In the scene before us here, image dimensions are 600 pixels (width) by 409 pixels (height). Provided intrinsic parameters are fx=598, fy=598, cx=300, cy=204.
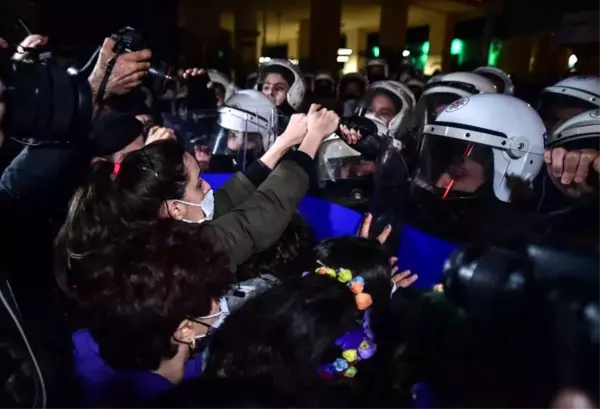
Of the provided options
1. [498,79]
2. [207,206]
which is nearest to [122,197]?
[207,206]

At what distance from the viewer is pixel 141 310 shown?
123 cm

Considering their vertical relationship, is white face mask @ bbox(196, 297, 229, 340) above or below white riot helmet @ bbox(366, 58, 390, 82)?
below

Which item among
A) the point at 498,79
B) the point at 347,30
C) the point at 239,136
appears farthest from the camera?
the point at 347,30

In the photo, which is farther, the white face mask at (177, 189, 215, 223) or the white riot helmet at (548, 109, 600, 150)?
the white riot helmet at (548, 109, 600, 150)

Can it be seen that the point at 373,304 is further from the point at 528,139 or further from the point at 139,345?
the point at 528,139

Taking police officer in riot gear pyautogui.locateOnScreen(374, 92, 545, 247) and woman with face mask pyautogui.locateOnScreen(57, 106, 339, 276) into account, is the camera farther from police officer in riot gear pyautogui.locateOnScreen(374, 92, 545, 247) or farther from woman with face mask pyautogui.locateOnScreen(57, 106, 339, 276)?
police officer in riot gear pyautogui.locateOnScreen(374, 92, 545, 247)

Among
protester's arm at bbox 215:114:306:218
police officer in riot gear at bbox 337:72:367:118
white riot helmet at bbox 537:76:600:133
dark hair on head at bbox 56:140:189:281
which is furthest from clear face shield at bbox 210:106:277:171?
police officer in riot gear at bbox 337:72:367:118

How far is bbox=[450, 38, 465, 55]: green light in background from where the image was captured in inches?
801

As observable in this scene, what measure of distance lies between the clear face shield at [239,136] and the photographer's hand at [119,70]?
1.32 metres

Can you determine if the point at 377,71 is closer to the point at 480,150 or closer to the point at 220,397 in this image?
the point at 480,150

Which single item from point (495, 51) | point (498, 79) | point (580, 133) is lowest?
point (580, 133)

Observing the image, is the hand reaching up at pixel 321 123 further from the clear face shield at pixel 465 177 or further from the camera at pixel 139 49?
the camera at pixel 139 49

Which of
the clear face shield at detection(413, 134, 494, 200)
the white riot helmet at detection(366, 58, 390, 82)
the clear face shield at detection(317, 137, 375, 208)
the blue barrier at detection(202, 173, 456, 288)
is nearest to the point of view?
the blue barrier at detection(202, 173, 456, 288)

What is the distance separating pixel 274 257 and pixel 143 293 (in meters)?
0.63
